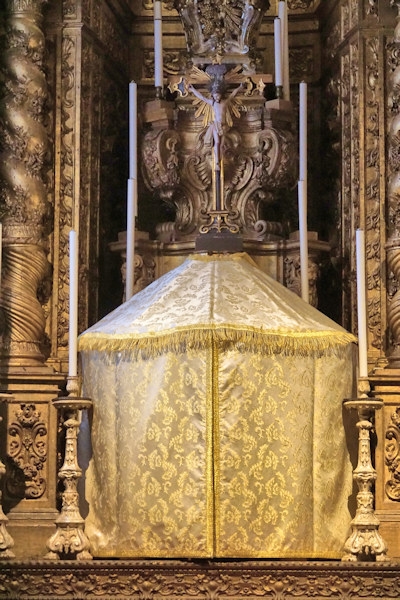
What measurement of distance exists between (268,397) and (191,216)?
1716 millimetres

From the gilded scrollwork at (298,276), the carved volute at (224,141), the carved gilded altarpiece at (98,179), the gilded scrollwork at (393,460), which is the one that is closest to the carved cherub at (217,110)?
the carved volute at (224,141)

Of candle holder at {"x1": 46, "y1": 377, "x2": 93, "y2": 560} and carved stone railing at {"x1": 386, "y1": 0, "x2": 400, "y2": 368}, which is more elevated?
carved stone railing at {"x1": 386, "y1": 0, "x2": 400, "y2": 368}

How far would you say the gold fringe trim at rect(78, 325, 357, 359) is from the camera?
6500 mm

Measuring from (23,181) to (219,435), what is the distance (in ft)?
6.00

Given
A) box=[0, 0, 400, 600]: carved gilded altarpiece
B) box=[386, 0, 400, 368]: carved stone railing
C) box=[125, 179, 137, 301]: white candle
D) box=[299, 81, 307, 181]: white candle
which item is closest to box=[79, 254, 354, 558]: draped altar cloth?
box=[0, 0, 400, 600]: carved gilded altarpiece

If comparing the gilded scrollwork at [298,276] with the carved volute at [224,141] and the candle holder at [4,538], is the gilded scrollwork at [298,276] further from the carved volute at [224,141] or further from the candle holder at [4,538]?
the candle holder at [4,538]

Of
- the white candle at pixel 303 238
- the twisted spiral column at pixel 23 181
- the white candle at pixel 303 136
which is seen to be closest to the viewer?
the twisted spiral column at pixel 23 181

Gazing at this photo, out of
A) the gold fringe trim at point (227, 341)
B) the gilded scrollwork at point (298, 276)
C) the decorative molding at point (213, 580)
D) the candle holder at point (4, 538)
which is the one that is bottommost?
the decorative molding at point (213, 580)

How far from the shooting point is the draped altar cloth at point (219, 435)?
6.46m

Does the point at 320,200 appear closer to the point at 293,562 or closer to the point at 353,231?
the point at 353,231

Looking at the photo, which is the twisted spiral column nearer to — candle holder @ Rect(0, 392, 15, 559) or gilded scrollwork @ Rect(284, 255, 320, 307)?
candle holder @ Rect(0, 392, 15, 559)

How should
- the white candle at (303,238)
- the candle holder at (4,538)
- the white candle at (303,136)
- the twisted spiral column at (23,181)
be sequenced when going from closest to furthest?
1. the candle holder at (4,538)
2. the twisted spiral column at (23,181)
3. the white candle at (303,238)
4. the white candle at (303,136)

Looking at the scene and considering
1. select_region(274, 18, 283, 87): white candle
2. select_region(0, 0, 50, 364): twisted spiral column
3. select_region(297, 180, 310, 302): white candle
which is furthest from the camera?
select_region(274, 18, 283, 87): white candle

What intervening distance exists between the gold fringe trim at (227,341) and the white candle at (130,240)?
0.70 meters
